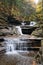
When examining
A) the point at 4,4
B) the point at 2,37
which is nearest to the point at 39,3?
the point at 4,4

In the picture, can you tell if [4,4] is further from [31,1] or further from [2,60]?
[2,60]

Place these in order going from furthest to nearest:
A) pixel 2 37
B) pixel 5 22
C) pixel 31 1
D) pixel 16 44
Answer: pixel 5 22 → pixel 31 1 → pixel 2 37 → pixel 16 44

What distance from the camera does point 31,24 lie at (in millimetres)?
6996

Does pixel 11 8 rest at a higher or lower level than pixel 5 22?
higher

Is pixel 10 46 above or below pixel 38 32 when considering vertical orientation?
below

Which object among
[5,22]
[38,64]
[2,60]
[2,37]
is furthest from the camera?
[5,22]

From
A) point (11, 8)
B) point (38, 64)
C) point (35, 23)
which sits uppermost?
point (11, 8)

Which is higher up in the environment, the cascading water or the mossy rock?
the mossy rock

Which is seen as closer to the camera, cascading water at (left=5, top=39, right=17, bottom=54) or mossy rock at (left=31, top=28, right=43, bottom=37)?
cascading water at (left=5, top=39, right=17, bottom=54)

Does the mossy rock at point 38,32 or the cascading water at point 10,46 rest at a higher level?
the mossy rock at point 38,32

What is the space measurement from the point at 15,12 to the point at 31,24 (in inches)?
29.3

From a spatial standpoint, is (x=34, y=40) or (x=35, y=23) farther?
(x=35, y=23)

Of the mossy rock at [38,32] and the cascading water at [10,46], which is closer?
the cascading water at [10,46]

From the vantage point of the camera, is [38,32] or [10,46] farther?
[38,32]
